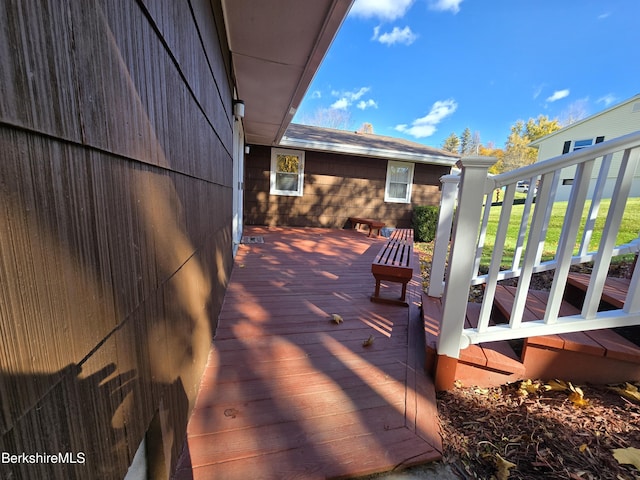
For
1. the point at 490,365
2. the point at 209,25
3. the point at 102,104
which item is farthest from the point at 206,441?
the point at 209,25

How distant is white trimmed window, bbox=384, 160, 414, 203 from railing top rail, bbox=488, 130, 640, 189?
689 cm

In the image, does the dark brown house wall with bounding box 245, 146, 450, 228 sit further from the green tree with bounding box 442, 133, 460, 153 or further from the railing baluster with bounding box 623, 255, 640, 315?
the green tree with bounding box 442, 133, 460, 153

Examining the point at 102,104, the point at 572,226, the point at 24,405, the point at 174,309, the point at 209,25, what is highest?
the point at 209,25

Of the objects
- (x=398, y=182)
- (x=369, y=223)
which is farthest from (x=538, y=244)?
(x=398, y=182)

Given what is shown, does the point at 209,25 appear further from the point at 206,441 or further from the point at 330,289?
the point at 330,289

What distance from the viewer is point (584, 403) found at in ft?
5.32

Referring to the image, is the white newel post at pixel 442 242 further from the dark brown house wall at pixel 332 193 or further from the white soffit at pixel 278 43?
the dark brown house wall at pixel 332 193

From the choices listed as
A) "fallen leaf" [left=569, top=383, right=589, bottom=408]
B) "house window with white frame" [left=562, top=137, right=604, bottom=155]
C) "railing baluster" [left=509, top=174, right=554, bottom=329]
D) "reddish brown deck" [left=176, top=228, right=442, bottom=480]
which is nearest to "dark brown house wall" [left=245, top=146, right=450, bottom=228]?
"reddish brown deck" [left=176, top=228, right=442, bottom=480]

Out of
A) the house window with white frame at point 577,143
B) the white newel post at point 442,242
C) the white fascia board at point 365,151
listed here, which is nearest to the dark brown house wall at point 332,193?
the white fascia board at point 365,151

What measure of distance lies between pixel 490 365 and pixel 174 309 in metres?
1.87

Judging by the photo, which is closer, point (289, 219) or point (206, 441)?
point (206, 441)

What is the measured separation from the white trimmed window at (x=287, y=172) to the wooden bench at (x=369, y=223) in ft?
A: 5.77

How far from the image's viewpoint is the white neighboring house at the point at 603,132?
12.0 m

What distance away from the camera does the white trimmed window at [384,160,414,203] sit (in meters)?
8.46
